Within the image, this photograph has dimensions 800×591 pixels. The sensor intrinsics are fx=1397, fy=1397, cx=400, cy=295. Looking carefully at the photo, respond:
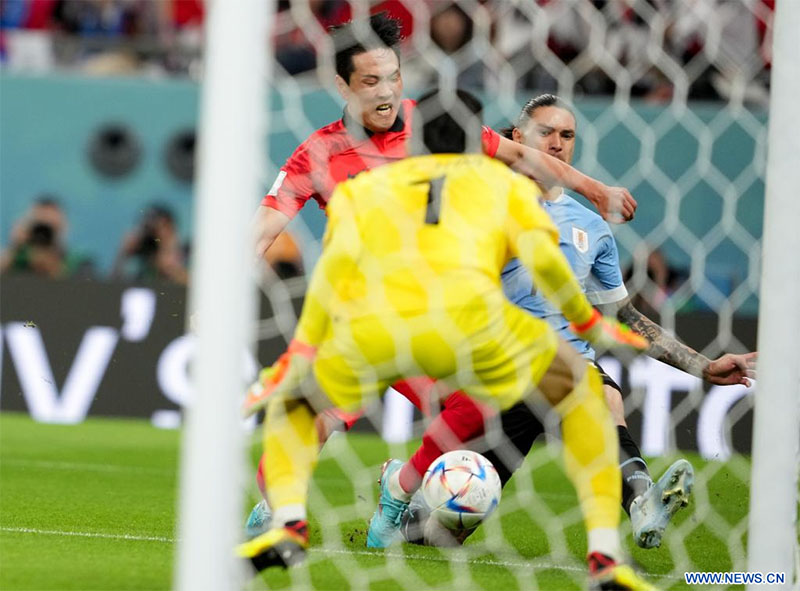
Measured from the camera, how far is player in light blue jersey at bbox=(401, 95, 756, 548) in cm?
426

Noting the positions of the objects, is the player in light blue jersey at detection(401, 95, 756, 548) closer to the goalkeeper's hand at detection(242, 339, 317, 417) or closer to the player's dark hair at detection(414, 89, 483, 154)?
the player's dark hair at detection(414, 89, 483, 154)

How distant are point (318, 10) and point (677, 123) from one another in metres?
2.58

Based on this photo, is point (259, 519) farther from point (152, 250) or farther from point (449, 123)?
point (152, 250)

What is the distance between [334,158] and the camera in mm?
4633

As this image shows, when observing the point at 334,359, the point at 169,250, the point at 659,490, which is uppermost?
the point at 334,359

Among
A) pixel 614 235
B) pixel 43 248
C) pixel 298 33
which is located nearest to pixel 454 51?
pixel 614 235

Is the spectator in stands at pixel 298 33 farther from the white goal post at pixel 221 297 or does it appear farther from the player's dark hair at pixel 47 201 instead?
the white goal post at pixel 221 297

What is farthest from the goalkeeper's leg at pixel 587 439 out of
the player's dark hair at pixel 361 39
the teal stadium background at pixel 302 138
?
the teal stadium background at pixel 302 138

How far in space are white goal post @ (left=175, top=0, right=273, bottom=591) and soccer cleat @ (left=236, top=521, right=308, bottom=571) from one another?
1.62ft

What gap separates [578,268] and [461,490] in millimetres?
916

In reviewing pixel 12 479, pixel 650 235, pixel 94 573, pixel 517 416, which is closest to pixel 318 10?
pixel 650 235

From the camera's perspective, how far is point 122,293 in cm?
819

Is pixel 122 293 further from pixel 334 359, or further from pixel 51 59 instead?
pixel 334 359

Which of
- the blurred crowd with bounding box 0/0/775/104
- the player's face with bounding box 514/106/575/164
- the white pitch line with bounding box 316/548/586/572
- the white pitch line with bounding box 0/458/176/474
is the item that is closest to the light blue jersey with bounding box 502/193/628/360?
the player's face with bounding box 514/106/575/164
